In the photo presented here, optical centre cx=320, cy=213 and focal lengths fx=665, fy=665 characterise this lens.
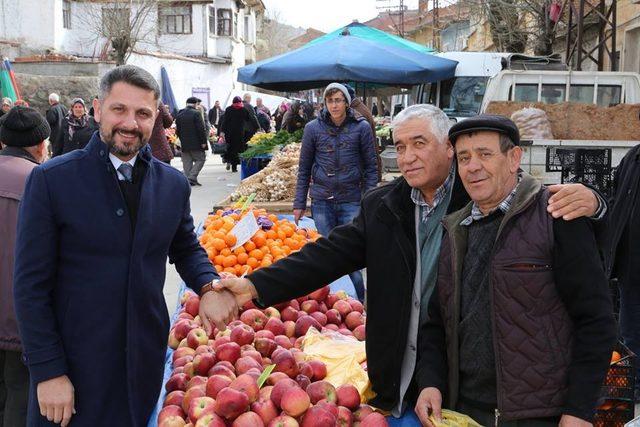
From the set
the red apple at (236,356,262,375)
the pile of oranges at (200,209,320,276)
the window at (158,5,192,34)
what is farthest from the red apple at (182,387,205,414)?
the window at (158,5,192,34)

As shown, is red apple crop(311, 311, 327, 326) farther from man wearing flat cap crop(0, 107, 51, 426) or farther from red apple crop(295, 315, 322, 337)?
man wearing flat cap crop(0, 107, 51, 426)

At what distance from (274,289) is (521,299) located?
0.99m

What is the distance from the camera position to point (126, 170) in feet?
7.98

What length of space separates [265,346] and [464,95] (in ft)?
37.5

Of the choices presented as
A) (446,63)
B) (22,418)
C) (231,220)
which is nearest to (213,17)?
(446,63)

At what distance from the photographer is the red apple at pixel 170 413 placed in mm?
2645

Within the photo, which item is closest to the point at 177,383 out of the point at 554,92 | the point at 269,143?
the point at 554,92

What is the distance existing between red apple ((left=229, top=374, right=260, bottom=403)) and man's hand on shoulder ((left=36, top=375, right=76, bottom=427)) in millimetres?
628

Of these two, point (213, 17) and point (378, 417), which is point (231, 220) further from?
point (213, 17)

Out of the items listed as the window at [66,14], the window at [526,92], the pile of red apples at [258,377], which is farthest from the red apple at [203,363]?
the window at [66,14]

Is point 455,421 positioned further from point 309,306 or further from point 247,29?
point 247,29

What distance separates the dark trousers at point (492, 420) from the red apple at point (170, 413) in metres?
1.11

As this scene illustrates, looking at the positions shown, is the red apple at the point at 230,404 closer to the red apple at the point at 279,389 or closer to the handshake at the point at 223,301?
the red apple at the point at 279,389

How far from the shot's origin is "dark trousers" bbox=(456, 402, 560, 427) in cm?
217
